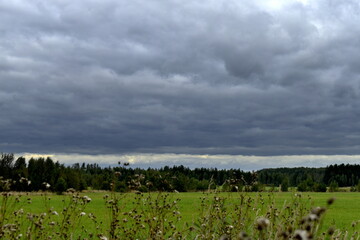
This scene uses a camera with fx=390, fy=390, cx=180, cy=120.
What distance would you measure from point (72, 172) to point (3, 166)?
1795cm

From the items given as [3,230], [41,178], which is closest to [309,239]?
[3,230]

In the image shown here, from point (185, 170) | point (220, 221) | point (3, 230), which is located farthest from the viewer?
point (185, 170)

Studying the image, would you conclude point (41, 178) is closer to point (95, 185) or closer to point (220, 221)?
point (95, 185)

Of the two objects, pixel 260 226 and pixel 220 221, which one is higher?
pixel 260 226

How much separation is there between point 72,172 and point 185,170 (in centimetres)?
7976

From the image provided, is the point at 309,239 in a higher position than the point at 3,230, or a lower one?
higher

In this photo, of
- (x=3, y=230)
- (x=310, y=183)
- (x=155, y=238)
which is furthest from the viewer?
(x=310, y=183)

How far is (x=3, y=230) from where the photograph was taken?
21.8 ft

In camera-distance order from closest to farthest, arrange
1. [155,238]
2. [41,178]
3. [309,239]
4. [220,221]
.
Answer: [309,239]
[155,238]
[220,221]
[41,178]

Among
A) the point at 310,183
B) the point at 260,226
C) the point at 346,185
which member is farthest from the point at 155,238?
the point at 346,185

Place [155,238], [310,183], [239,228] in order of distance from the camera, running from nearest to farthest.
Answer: [155,238], [239,228], [310,183]

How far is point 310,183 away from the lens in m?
138

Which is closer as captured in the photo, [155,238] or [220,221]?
[155,238]

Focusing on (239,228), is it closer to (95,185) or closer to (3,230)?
(3,230)
